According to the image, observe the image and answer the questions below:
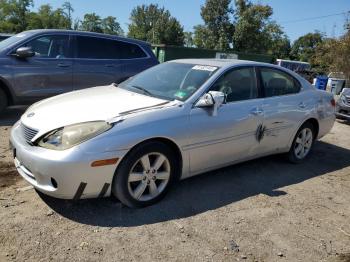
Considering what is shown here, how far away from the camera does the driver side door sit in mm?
4223

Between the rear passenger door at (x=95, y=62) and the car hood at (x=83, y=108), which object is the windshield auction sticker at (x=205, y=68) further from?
the rear passenger door at (x=95, y=62)

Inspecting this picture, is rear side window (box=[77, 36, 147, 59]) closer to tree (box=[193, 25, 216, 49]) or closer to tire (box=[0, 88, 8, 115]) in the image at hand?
tire (box=[0, 88, 8, 115])

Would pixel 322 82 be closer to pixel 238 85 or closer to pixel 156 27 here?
pixel 238 85

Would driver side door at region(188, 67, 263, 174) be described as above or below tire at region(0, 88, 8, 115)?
above

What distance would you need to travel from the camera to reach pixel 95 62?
7949 mm

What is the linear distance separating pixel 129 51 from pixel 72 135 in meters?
5.36

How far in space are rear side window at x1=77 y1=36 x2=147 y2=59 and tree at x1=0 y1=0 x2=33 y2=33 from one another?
57.7 metres

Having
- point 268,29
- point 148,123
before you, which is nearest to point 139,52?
point 148,123

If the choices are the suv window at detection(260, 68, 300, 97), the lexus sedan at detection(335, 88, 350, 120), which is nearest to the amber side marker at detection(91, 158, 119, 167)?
the suv window at detection(260, 68, 300, 97)

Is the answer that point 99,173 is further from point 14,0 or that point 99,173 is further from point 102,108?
point 14,0

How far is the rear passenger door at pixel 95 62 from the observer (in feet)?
25.3

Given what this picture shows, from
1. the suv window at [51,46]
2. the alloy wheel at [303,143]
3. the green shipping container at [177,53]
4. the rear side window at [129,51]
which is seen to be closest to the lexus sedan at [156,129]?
the alloy wheel at [303,143]

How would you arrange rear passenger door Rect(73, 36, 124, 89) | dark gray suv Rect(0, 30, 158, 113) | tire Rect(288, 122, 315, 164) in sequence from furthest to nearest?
rear passenger door Rect(73, 36, 124, 89) < dark gray suv Rect(0, 30, 158, 113) < tire Rect(288, 122, 315, 164)

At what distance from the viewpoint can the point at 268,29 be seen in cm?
4562
